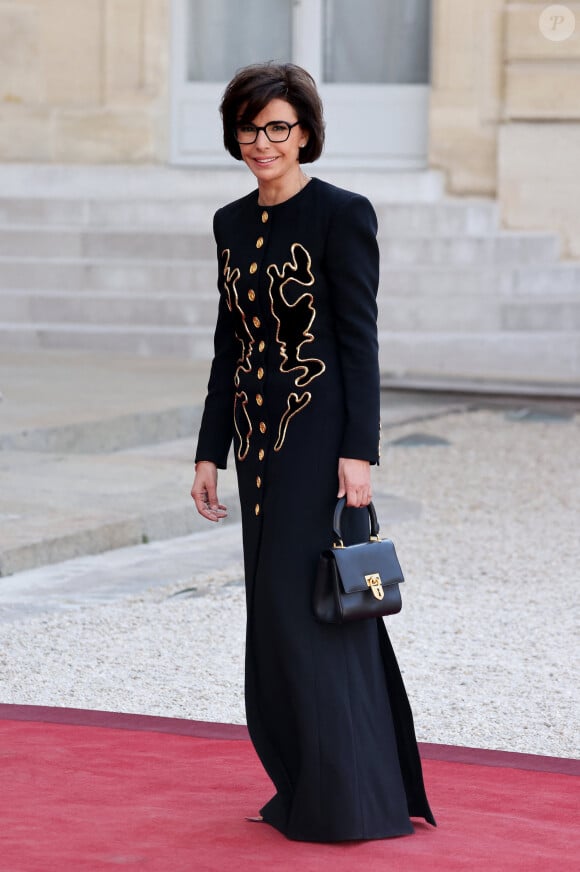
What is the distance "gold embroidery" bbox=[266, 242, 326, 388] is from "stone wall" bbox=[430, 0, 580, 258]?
10553 mm

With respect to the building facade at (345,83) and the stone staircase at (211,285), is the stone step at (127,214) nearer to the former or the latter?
the stone staircase at (211,285)

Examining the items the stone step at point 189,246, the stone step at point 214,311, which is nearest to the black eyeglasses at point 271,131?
the stone step at point 214,311

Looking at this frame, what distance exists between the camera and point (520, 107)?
13594mm

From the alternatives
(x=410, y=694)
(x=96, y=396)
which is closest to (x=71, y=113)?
(x=96, y=396)

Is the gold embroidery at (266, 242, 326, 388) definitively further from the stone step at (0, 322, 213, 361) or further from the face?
the stone step at (0, 322, 213, 361)

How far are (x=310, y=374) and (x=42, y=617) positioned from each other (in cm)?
262

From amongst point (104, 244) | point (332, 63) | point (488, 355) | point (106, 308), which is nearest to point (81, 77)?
point (104, 244)

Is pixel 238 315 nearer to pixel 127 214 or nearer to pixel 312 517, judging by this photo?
pixel 312 517

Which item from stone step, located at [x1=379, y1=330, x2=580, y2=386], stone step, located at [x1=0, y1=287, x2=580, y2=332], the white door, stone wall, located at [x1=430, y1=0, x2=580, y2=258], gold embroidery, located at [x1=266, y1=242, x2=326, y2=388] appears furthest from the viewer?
the white door

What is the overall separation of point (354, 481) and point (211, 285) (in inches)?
386

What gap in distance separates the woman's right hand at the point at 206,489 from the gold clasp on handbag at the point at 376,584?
1.37 ft

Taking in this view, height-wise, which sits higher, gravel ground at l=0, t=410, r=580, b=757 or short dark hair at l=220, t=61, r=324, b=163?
short dark hair at l=220, t=61, r=324, b=163

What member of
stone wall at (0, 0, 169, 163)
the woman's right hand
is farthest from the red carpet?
stone wall at (0, 0, 169, 163)

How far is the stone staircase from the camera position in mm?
12672
